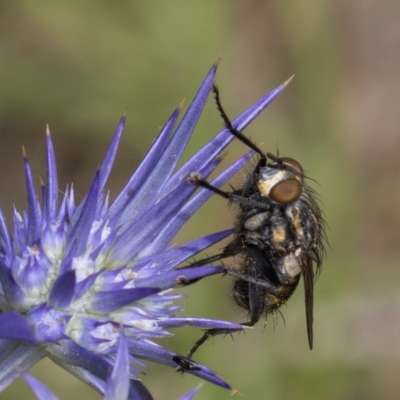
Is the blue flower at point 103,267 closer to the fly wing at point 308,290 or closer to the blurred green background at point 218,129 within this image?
the fly wing at point 308,290

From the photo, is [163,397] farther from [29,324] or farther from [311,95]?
[29,324]

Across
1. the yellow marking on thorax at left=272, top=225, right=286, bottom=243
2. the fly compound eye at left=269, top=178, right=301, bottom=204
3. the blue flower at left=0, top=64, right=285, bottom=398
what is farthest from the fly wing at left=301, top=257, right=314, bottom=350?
the blue flower at left=0, top=64, right=285, bottom=398

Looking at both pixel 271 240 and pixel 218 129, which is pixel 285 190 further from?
pixel 218 129

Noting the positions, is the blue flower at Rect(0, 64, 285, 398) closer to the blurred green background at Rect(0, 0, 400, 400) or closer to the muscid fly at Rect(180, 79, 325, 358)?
the muscid fly at Rect(180, 79, 325, 358)

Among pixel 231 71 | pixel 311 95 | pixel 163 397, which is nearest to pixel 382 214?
pixel 311 95

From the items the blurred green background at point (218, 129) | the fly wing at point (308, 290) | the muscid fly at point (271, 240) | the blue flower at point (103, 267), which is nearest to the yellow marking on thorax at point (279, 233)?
the muscid fly at point (271, 240)

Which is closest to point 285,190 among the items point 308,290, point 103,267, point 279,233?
point 279,233
